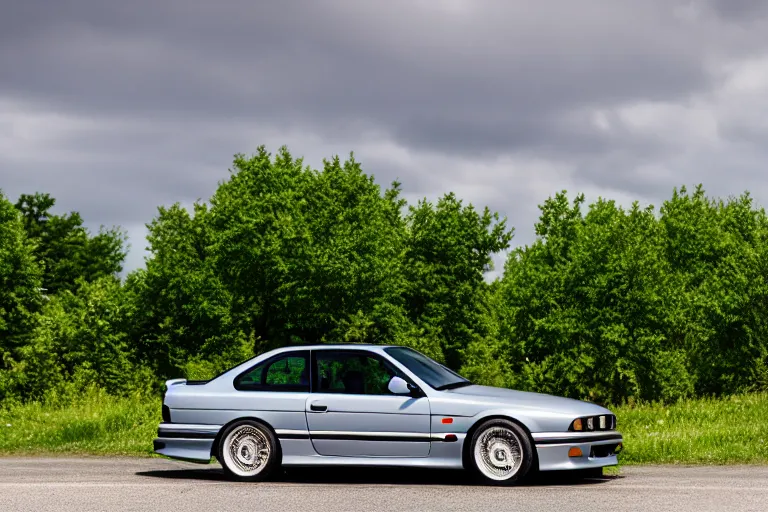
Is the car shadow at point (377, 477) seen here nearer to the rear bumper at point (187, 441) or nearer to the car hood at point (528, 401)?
the rear bumper at point (187, 441)

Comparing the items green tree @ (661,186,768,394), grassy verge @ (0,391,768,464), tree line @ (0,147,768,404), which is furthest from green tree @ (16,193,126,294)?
grassy verge @ (0,391,768,464)

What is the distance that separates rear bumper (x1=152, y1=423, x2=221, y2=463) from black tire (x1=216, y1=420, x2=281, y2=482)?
0.46 feet

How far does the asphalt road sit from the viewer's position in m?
8.39

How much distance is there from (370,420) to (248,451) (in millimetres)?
1475

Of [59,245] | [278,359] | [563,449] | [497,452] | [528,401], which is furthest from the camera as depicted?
[59,245]

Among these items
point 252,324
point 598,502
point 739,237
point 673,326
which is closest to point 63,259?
point 252,324

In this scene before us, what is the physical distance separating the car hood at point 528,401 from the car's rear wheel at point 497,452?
0.26m

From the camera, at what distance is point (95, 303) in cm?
5594

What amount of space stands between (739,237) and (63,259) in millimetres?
49073

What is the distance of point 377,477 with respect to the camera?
1095cm

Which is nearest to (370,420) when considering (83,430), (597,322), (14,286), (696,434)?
(696,434)

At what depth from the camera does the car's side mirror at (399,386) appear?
10219 mm

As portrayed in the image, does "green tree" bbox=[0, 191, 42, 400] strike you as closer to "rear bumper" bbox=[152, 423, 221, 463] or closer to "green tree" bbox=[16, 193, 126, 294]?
"green tree" bbox=[16, 193, 126, 294]

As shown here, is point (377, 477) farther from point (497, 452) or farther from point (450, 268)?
point (450, 268)
